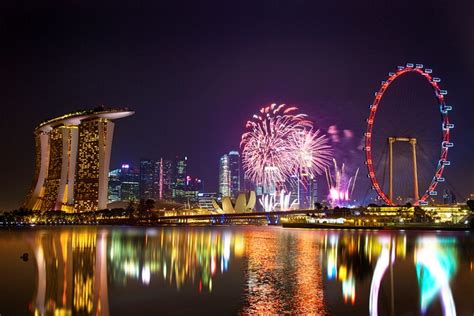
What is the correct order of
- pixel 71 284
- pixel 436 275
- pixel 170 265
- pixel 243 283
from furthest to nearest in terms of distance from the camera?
pixel 170 265
pixel 436 275
pixel 243 283
pixel 71 284

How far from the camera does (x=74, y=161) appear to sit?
119m

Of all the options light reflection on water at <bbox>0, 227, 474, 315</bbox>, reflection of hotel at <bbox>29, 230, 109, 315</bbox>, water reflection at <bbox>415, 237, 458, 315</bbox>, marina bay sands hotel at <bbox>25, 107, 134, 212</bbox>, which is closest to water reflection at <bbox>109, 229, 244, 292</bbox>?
light reflection on water at <bbox>0, 227, 474, 315</bbox>

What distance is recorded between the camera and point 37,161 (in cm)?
12506

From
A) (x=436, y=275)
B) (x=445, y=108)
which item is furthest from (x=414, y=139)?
(x=436, y=275)

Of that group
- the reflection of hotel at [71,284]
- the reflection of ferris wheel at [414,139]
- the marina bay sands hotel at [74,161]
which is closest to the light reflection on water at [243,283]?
the reflection of hotel at [71,284]

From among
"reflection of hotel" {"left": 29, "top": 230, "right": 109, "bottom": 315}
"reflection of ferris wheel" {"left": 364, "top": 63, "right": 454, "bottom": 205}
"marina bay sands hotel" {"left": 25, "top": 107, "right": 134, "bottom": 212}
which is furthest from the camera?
"marina bay sands hotel" {"left": 25, "top": 107, "right": 134, "bottom": 212}

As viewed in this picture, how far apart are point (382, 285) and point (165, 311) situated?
8209mm

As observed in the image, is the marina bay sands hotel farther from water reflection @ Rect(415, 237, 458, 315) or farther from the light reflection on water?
water reflection @ Rect(415, 237, 458, 315)

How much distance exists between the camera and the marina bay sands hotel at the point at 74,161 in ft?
363

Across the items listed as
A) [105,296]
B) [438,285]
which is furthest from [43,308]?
[438,285]

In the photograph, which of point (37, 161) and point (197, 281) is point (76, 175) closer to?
point (37, 161)

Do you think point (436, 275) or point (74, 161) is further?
point (74, 161)

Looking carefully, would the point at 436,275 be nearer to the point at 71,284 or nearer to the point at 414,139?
the point at 71,284

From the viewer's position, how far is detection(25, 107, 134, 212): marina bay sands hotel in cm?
11058
